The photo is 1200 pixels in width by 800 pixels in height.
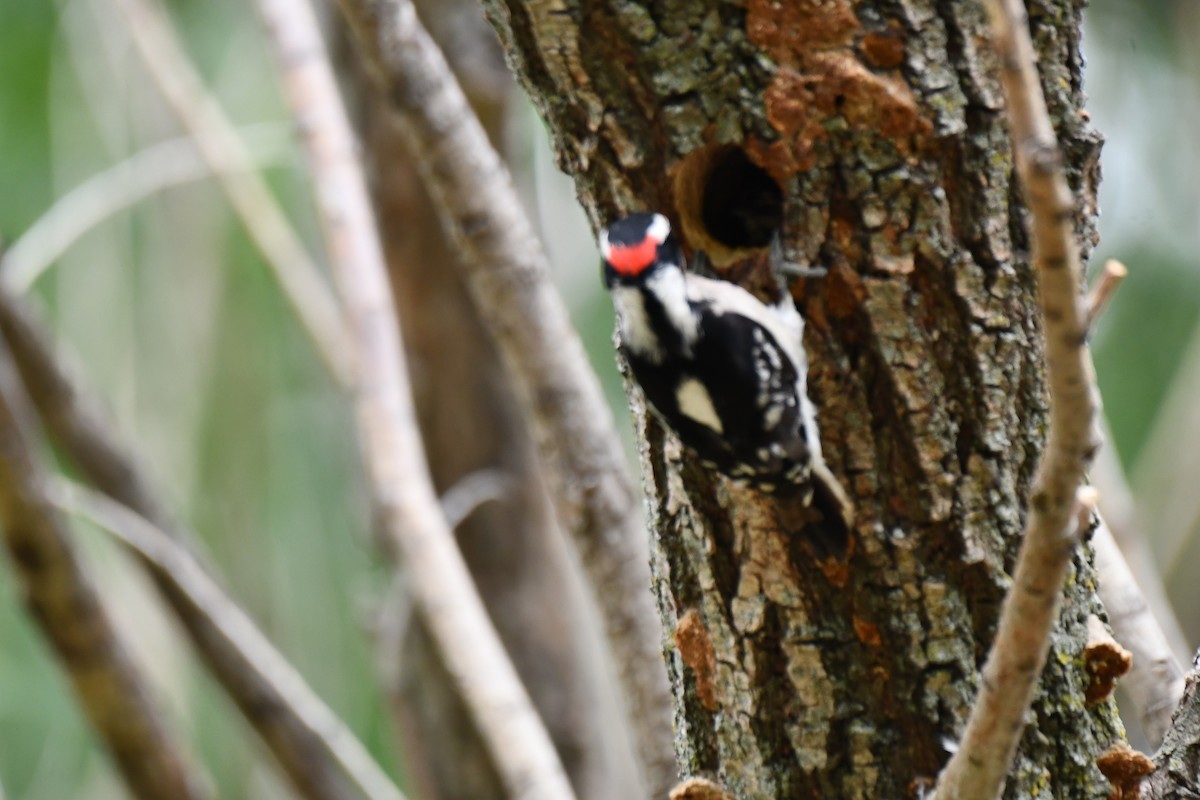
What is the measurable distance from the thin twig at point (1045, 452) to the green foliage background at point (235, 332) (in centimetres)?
247

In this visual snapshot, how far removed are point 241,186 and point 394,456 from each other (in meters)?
0.92

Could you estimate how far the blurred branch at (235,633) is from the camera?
98.5 inches

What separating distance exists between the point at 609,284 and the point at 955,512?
0.59 metres

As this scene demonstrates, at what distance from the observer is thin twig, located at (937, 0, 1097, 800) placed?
756 mm

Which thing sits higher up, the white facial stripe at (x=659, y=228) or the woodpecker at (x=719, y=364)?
the white facial stripe at (x=659, y=228)

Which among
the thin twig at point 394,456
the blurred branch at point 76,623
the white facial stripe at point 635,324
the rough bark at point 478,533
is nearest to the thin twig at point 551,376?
the thin twig at point 394,456

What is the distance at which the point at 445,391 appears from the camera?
346 centimetres

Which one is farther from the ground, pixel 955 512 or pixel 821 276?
pixel 821 276

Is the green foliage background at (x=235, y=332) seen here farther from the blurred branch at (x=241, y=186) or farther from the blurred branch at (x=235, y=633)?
the blurred branch at (x=241, y=186)

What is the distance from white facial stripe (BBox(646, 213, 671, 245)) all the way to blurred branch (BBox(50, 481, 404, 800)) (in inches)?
54.1

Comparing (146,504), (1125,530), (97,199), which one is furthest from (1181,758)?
(97,199)

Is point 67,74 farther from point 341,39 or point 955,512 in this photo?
point 955,512

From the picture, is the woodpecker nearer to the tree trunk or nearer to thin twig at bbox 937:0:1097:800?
the tree trunk

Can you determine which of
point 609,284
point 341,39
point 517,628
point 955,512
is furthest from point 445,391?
point 955,512
